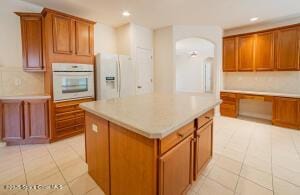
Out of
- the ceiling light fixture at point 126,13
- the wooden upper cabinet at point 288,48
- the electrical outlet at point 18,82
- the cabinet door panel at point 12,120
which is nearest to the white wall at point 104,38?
the ceiling light fixture at point 126,13

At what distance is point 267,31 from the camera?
4262 mm

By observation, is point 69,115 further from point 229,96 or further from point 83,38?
point 229,96

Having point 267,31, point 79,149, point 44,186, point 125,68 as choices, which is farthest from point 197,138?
point 267,31

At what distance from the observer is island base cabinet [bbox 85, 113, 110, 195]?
168 cm

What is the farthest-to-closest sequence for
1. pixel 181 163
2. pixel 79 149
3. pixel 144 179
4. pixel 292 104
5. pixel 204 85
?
pixel 204 85
pixel 292 104
pixel 79 149
pixel 181 163
pixel 144 179

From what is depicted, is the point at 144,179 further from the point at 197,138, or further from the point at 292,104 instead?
the point at 292,104

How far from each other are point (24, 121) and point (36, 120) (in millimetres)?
190

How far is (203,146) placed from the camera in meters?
1.98

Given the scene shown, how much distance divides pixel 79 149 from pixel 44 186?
962mm

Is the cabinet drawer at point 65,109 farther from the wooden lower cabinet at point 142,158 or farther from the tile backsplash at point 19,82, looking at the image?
the wooden lower cabinet at point 142,158

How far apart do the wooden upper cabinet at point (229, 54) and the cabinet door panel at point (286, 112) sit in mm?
1452

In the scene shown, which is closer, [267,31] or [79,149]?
[79,149]

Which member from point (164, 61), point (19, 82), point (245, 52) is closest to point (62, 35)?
point (19, 82)

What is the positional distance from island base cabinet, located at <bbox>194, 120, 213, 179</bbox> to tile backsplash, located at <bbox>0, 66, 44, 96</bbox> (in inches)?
130
